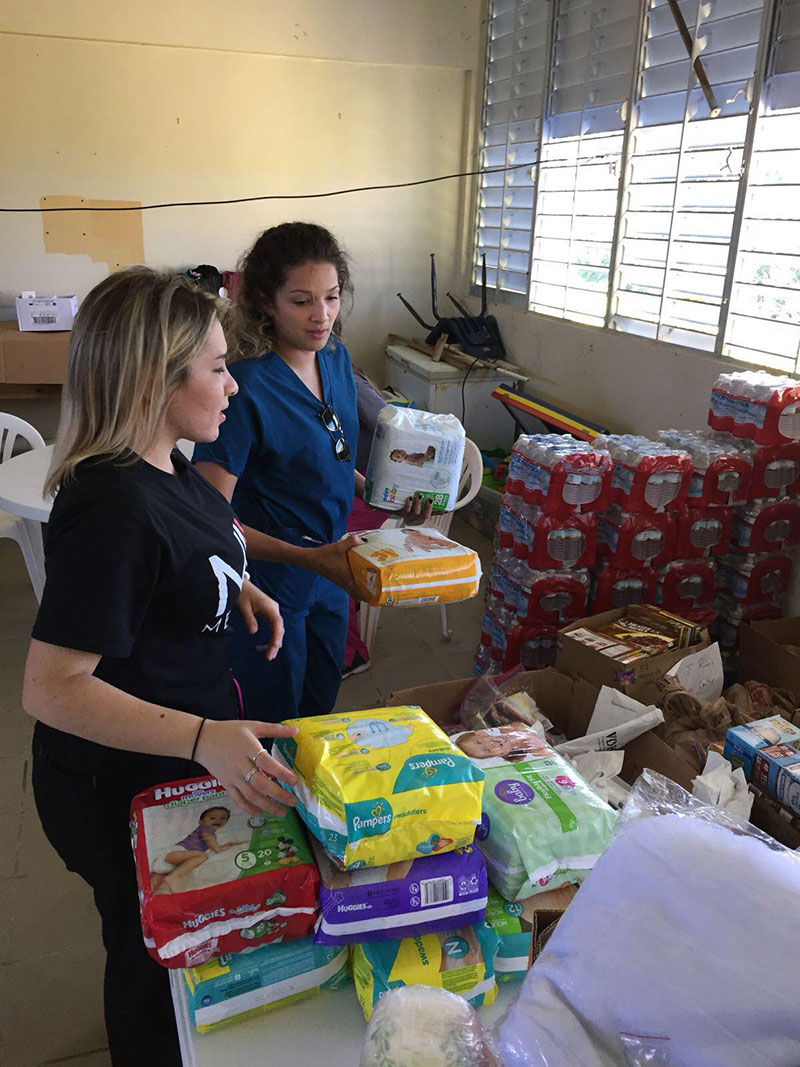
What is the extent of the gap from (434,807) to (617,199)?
3557 mm

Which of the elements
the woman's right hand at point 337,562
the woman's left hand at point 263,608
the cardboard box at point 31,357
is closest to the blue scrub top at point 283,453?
the woman's right hand at point 337,562

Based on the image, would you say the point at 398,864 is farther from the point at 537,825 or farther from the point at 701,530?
the point at 701,530

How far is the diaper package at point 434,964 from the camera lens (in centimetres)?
86

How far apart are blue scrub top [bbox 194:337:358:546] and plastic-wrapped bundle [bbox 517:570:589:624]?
106 cm

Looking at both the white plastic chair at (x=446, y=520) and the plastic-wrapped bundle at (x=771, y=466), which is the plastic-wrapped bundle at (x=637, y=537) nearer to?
the plastic-wrapped bundle at (x=771, y=466)

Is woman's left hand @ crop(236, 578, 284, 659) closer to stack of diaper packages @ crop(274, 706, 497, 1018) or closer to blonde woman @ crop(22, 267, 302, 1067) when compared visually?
blonde woman @ crop(22, 267, 302, 1067)

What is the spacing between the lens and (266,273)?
1713mm

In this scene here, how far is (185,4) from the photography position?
4566 mm

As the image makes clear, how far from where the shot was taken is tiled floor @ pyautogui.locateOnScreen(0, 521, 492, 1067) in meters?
1.69

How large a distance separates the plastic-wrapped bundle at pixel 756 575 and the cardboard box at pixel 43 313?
369cm

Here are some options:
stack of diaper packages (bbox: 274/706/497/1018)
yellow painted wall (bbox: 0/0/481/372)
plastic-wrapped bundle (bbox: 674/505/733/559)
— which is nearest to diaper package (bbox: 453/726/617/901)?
stack of diaper packages (bbox: 274/706/497/1018)

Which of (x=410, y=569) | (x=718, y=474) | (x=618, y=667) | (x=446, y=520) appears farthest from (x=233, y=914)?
(x=446, y=520)

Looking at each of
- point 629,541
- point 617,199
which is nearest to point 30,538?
point 629,541

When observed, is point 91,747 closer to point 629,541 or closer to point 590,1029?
point 590,1029
